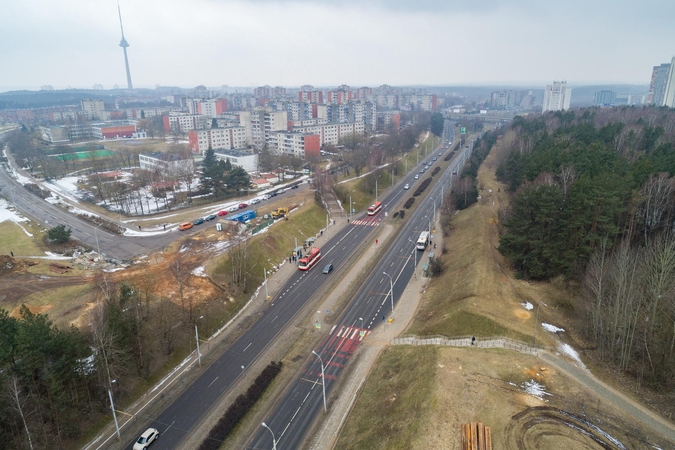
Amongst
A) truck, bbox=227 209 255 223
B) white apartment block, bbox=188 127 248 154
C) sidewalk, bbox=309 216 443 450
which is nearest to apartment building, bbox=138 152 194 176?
white apartment block, bbox=188 127 248 154

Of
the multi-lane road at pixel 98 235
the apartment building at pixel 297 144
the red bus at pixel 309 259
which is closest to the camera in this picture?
the red bus at pixel 309 259

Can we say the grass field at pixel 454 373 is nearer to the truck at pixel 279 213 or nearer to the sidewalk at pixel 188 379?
the sidewalk at pixel 188 379

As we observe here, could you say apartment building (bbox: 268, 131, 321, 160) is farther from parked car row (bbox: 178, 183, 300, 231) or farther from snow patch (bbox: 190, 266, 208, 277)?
snow patch (bbox: 190, 266, 208, 277)

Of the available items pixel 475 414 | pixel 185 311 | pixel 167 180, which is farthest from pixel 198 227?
pixel 475 414

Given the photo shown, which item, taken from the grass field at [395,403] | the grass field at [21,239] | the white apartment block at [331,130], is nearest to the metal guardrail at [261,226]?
the grass field at [21,239]

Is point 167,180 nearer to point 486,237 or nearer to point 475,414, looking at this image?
point 486,237
